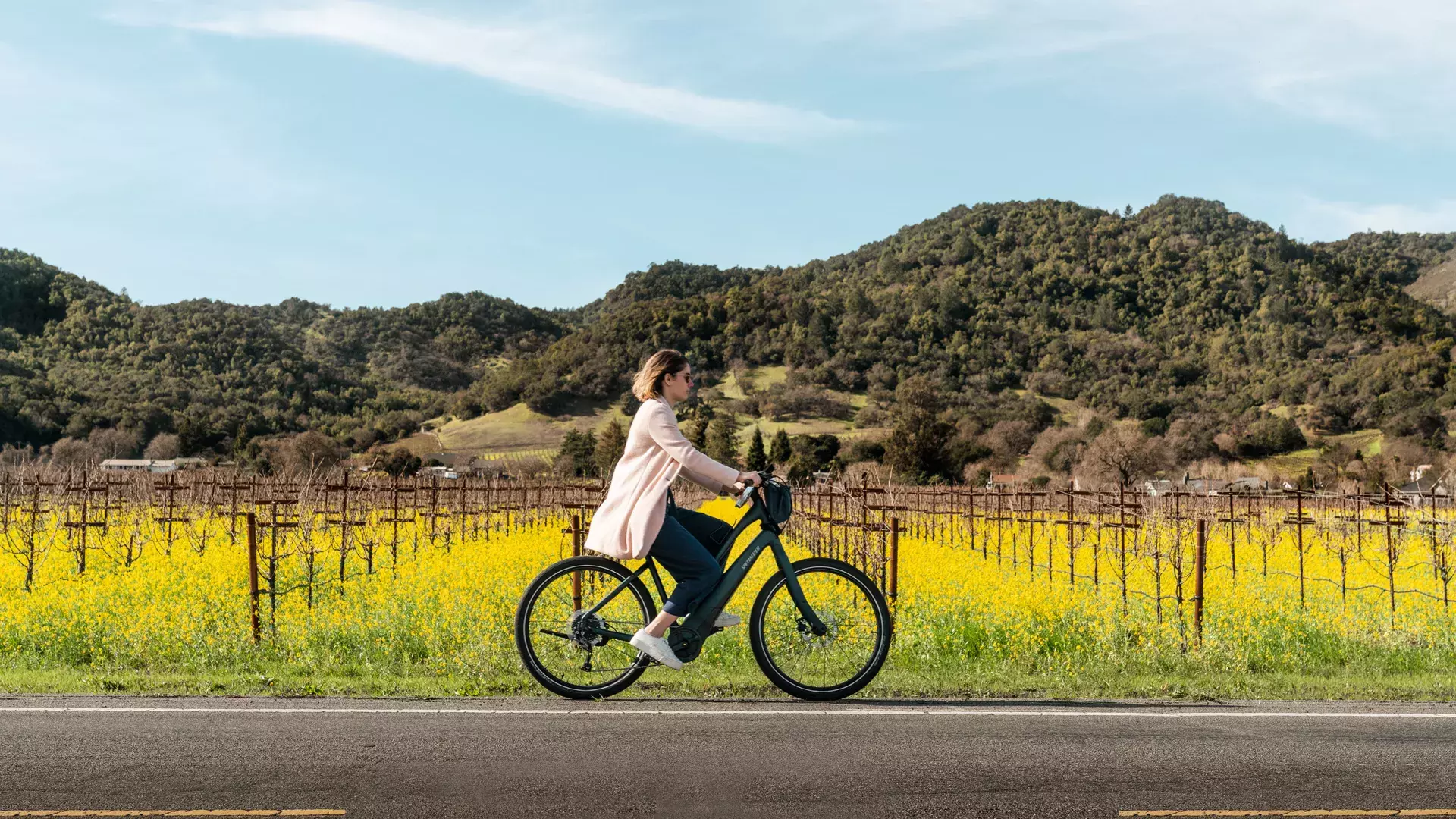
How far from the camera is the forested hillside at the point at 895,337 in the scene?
10325 centimetres

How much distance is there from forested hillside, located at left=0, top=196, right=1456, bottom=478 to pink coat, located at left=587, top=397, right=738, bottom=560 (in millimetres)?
88085

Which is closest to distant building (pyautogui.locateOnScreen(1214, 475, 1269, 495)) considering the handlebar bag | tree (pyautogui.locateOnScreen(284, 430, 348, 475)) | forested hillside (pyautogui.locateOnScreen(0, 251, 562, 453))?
the handlebar bag

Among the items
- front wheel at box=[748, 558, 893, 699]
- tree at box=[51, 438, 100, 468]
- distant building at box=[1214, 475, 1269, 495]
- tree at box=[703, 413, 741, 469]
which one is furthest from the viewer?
tree at box=[703, 413, 741, 469]

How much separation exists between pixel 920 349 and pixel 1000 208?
151ft

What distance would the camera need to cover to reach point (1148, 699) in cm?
764

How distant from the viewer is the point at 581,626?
22.4ft

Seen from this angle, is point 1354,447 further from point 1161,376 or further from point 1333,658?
point 1333,658

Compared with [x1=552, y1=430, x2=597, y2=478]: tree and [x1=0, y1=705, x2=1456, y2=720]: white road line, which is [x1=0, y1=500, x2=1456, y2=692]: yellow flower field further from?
[x1=552, y1=430, x2=597, y2=478]: tree

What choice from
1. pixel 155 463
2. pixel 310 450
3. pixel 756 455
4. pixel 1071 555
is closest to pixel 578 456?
pixel 756 455

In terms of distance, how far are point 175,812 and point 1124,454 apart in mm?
87806

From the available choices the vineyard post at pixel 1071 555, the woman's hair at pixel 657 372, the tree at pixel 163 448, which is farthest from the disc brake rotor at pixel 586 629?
the tree at pixel 163 448

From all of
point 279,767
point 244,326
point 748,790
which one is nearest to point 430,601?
point 279,767

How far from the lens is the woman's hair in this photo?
6789 millimetres

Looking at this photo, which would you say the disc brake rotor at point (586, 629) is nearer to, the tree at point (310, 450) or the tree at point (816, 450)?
the tree at point (310, 450)
